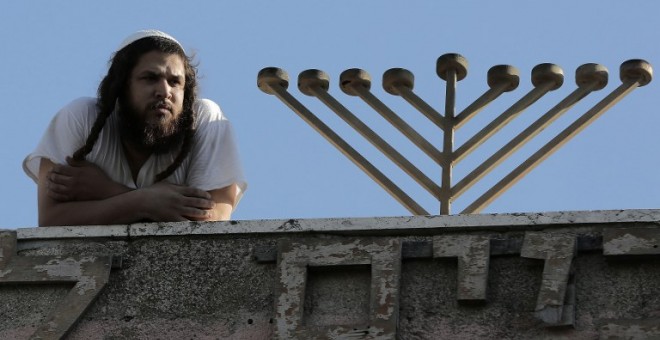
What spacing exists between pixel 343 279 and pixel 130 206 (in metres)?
0.82

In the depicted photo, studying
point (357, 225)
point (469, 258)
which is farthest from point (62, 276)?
point (469, 258)

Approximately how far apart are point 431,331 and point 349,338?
0.24m

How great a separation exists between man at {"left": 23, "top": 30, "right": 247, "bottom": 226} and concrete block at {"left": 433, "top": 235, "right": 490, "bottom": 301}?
0.93 metres

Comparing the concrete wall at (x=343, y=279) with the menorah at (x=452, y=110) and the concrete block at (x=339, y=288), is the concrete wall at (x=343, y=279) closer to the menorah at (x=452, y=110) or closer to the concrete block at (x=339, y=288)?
the concrete block at (x=339, y=288)

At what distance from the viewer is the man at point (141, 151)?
712 centimetres

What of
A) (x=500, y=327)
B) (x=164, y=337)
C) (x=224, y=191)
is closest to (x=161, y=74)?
(x=224, y=191)

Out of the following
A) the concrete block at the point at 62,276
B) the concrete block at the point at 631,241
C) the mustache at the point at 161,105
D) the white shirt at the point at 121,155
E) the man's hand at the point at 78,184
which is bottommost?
the concrete block at the point at 62,276

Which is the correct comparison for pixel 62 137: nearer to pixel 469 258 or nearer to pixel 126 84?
pixel 126 84

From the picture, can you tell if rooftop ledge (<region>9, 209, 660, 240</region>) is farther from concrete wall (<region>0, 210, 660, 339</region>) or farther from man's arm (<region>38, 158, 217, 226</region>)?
man's arm (<region>38, 158, 217, 226</region>)

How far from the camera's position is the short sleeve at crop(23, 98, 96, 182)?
729 cm

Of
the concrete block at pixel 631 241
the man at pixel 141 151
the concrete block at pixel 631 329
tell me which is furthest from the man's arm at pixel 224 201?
the concrete block at pixel 631 329

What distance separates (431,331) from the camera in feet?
21.2

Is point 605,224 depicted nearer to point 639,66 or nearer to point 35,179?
point 35,179

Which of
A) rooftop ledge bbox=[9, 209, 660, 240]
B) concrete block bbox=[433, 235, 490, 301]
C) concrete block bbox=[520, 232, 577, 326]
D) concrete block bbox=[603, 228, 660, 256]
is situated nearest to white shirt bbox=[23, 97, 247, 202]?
rooftop ledge bbox=[9, 209, 660, 240]
